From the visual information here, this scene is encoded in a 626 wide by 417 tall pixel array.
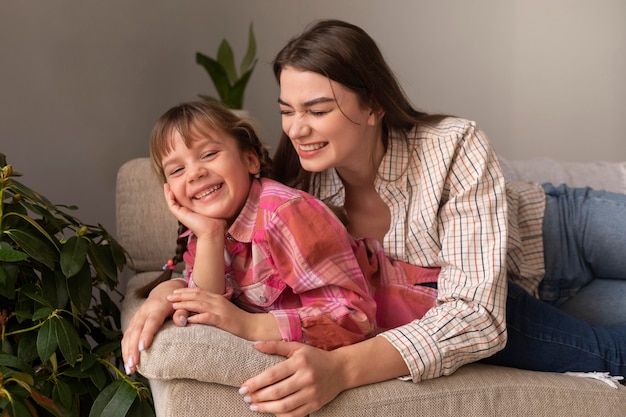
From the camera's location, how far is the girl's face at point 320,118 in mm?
1603

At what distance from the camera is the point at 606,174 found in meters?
2.32

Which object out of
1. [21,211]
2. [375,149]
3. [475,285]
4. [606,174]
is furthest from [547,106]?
[21,211]

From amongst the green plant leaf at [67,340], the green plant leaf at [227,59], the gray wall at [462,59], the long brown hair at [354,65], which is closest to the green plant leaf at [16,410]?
the green plant leaf at [67,340]

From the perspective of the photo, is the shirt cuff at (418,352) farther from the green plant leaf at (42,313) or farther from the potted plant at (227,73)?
the potted plant at (227,73)

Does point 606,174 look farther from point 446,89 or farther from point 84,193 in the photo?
point 84,193

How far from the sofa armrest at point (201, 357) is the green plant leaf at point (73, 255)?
1.06 ft

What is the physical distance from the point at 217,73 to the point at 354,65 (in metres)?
1.42

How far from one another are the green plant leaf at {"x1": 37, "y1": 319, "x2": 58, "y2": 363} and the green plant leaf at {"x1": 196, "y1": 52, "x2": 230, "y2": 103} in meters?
1.62

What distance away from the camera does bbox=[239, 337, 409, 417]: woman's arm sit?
4.16 feet

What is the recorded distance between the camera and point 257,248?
1.51 metres

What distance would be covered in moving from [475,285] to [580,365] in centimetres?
33

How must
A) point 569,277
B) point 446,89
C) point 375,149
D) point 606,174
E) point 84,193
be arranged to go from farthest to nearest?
point 446,89 → point 84,193 → point 606,174 → point 569,277 → point 375,149

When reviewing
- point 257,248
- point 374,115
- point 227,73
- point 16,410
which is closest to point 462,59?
point 227,73

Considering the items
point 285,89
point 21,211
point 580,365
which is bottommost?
point 580,365
